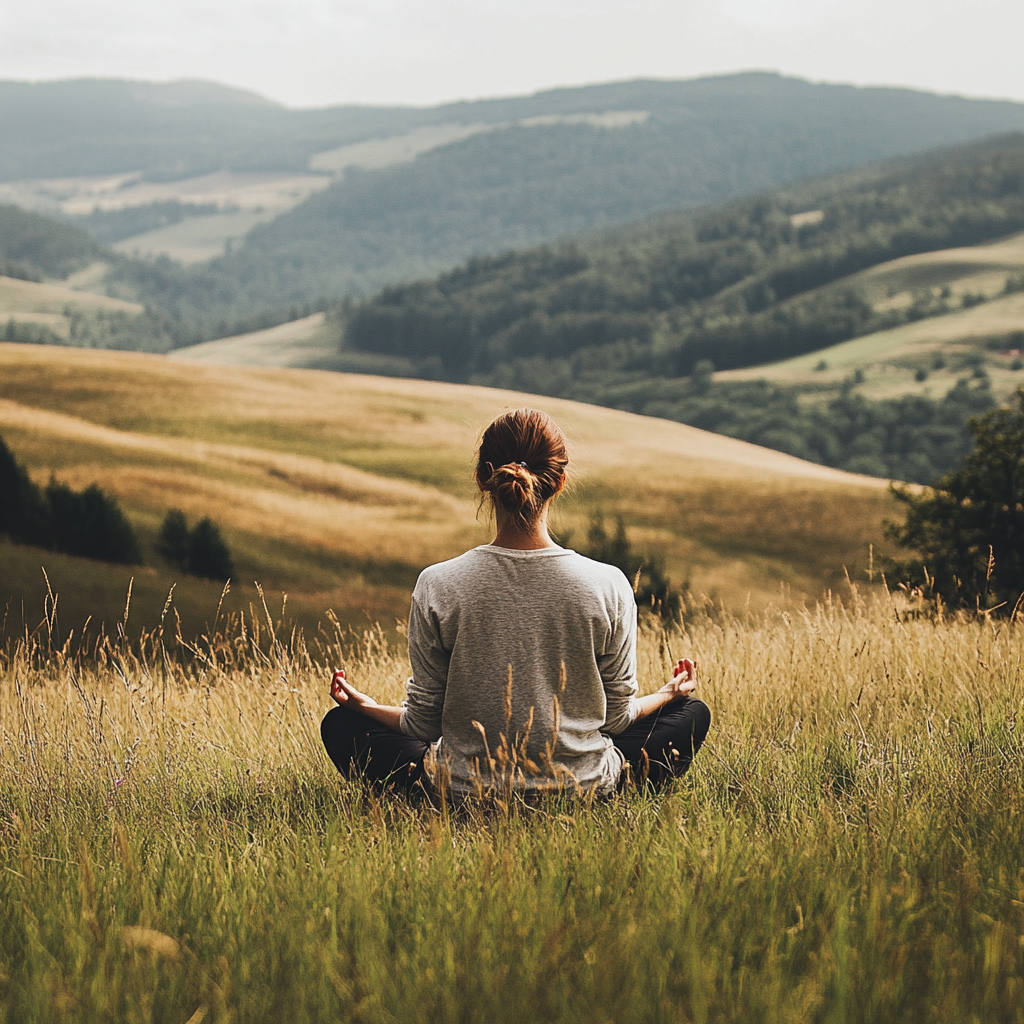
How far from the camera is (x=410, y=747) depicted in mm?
3922

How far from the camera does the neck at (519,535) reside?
3566 mm

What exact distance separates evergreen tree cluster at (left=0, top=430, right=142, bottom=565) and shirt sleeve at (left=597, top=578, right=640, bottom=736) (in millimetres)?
26907

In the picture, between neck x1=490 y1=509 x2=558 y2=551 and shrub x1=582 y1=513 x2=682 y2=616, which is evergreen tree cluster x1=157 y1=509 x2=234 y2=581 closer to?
shrub x1=582 y1=513 x2=682 y2=616

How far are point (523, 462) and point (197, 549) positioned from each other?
29.2 m

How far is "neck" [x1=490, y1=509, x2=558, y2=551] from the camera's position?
11.7ft

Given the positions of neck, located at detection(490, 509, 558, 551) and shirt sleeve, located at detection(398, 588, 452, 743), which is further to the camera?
shirt sleeve, located at detection(398, 588, 452, 743)

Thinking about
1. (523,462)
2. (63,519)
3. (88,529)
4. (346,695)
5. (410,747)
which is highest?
(523,462)

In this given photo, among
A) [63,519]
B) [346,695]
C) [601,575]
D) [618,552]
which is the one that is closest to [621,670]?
[601,575]

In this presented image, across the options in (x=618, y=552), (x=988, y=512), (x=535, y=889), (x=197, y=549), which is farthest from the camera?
(x=618, y=552)

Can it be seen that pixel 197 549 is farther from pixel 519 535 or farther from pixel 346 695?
pixel 519 535

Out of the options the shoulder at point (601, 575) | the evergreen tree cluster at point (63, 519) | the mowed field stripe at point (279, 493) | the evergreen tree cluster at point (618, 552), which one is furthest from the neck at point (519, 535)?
the mowed field stripe at point (279, 493)

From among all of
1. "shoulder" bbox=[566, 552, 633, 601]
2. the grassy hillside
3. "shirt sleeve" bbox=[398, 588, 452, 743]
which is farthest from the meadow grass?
the grassy hillside

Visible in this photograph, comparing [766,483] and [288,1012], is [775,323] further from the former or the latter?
[288,1012]

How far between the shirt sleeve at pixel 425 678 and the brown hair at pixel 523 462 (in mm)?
548
